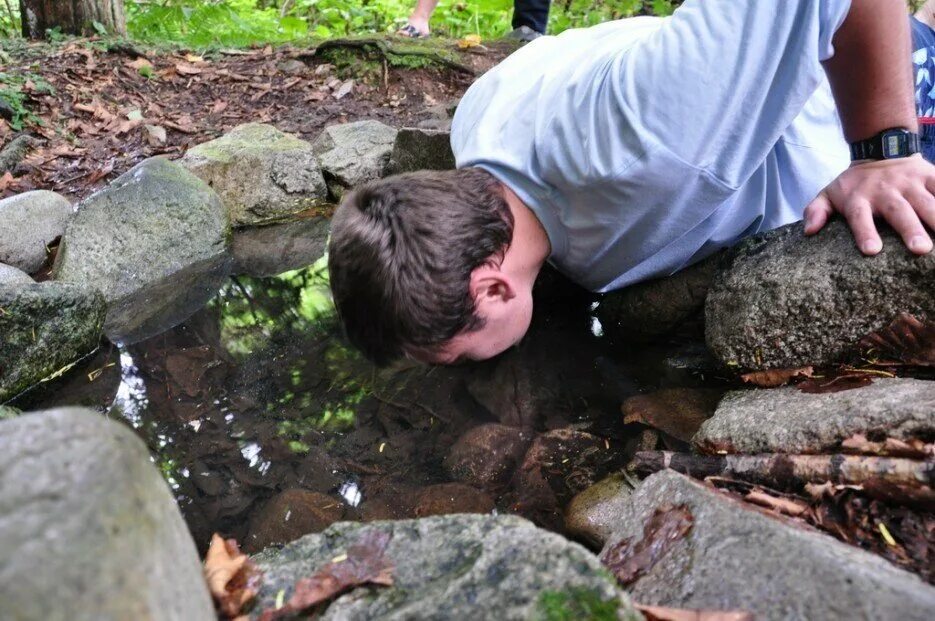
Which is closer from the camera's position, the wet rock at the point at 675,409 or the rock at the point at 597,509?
the rock at the point at 597,509

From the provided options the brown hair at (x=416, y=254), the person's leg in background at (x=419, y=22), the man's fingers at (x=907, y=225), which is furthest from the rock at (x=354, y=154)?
the man's fingers at (x=907, y=225)

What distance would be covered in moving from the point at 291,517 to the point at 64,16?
6.34 meters

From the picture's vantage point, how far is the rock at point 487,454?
2494mm

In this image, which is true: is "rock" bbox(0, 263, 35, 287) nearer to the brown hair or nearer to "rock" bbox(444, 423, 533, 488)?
the brown hair

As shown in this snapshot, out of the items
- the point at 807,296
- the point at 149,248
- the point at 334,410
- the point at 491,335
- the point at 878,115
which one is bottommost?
the point at 334,410

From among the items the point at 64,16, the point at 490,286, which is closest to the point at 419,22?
the point at 64,16

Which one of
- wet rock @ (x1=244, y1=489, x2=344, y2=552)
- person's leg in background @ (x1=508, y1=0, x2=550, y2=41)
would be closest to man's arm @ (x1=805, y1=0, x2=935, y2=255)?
wet rock @ (x1=244, y1=489, x2=344, y2=552)

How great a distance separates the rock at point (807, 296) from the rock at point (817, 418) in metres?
0.18

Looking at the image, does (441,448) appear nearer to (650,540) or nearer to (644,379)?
(644,379)

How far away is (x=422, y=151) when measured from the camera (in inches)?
171

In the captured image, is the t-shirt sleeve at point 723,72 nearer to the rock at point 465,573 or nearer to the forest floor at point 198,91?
the rock at point 465,573

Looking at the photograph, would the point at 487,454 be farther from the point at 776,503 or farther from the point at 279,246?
the point at 279,246

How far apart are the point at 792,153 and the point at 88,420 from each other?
7.72ft

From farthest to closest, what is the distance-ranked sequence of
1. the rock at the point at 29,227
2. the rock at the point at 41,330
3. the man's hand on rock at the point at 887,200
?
the rock at the point at 29,227
the rock at the point at 41,330
the man's hand on rock at the point at 887,200
